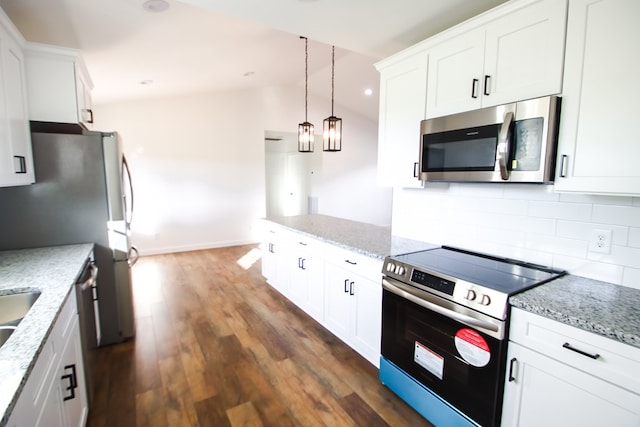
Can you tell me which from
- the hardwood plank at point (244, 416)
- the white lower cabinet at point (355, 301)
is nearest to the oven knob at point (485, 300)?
the white lower cabinet at point (355, 301)

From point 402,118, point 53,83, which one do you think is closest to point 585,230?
point 402,118

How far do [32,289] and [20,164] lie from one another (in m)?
0.94

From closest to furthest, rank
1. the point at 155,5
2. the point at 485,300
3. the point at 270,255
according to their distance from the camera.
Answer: the point at 485,300
the point at 155,5
the point at 270,255

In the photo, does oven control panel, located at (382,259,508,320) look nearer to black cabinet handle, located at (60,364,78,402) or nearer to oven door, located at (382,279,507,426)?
oven door, located at (382,279,507,426)

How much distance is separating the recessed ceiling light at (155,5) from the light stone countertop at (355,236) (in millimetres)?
2058

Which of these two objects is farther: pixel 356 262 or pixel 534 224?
pixel 356 262

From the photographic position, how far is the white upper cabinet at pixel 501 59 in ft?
4.95

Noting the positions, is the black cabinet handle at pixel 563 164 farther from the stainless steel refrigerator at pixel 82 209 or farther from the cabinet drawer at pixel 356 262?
the stainless steel refrigerator at pixel 82 209

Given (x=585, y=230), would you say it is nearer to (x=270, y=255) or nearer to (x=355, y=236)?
(x=355, y=236)

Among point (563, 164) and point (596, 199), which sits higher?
point (563, 164)

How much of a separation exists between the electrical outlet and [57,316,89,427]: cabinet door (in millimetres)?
2538

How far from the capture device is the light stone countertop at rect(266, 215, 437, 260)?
7.37 ft

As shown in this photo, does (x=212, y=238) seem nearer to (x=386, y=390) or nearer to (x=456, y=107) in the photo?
(x=386, y=390)

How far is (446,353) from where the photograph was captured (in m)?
1.63
